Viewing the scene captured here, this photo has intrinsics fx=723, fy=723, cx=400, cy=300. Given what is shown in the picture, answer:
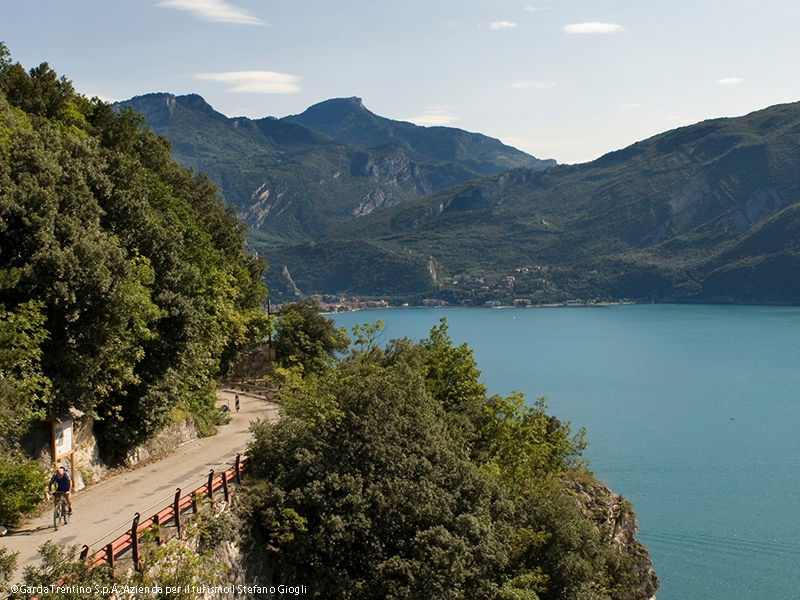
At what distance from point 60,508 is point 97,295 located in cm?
388

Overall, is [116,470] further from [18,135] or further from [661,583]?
[661,583]

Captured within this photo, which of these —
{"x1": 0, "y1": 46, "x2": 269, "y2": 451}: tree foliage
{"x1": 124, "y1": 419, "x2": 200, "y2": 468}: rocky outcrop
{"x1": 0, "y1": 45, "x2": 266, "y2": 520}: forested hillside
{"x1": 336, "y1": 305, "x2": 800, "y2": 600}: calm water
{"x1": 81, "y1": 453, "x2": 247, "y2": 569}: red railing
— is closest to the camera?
{"x1": 81, "y1": 453, "x2": 247, "y2": 569}: red railing

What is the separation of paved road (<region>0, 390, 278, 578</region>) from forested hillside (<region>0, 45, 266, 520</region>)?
1011 millimetres

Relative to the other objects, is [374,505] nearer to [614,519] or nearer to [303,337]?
[614,519]

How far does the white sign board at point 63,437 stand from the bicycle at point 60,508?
126 cm

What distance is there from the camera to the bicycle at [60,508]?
1205 cm

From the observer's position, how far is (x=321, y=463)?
15.0 m

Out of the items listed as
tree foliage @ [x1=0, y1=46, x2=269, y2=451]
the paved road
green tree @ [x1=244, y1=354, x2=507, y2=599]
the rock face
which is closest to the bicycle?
the paved road

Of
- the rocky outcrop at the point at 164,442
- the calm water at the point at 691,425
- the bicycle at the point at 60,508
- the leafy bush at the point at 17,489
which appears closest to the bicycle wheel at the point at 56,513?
the bicycle at the point at 60,508

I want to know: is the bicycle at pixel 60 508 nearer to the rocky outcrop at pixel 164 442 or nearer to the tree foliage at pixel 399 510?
the tree foliage at pixel 399 510

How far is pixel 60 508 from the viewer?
12.2m

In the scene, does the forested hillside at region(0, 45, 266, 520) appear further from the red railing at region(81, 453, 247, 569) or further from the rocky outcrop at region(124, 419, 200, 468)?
the red railing at region(81, 453, 247, 569)

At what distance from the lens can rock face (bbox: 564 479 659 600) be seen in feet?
70.5

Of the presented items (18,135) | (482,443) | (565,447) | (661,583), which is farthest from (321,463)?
(661,583)
